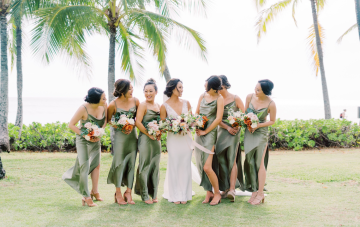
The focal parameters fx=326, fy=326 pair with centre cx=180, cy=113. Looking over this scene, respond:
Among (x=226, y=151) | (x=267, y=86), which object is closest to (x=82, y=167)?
(x=226, y=151)

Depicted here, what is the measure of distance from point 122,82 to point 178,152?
1.53 metres

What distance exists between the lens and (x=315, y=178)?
24.8 ft

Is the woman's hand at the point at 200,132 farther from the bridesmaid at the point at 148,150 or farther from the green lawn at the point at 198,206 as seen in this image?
the green lawn at the point at 198,206

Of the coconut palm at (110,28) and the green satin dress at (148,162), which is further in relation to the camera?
the coconut palm at (110,28)

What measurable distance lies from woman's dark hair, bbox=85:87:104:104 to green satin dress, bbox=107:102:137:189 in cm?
39

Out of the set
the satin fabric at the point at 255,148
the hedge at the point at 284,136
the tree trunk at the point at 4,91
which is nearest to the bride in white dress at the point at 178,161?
the satin fabric at the point at 255,148

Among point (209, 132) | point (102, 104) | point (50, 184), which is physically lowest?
point (50, 184)

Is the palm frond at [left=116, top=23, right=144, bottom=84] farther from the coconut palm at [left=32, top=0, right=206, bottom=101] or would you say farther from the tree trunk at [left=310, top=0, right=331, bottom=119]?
the tree trunk at [left=310, top=0, right=331, bottom=119]

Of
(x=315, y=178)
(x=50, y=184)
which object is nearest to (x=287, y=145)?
(x=315, y=178)

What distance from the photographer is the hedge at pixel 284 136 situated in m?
12.5

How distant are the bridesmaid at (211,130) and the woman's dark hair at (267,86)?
0.71 meters

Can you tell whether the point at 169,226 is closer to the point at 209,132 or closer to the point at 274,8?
the point at 209,132

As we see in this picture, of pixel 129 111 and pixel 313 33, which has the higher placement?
pixel 313 33

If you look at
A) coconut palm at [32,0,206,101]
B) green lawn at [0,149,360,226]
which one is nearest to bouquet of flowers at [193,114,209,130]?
green lawn at [0,149,360,226]
